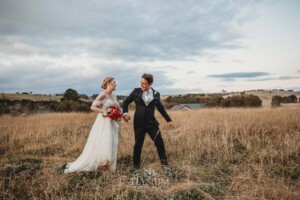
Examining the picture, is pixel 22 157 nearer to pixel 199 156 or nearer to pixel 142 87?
pixel 142 87

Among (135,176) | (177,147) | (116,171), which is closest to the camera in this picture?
(135,176)

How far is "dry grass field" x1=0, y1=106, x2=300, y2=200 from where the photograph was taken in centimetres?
433

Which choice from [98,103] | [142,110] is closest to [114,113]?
[98,103]

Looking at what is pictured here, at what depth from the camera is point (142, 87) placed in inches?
234

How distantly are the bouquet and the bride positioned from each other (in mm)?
68

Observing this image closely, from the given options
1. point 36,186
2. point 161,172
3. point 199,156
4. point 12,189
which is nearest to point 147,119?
point 161,172

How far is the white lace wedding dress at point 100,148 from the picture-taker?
5.57 meters

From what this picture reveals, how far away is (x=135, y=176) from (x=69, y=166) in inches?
63.0

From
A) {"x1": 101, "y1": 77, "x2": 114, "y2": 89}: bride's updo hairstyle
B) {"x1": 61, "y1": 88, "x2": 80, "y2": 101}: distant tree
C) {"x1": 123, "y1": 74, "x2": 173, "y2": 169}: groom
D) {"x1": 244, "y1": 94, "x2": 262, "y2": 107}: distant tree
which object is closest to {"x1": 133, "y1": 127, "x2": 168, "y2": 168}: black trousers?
{"x1": 123, "y1": 74, "x2": 173, "y2": 169}: groom

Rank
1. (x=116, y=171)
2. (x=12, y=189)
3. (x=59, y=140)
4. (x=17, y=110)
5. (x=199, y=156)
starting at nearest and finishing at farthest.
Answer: (x=12, y=189), (x=116, y=171), (x=199, y=156), (x=59, y=140), (x=17, y=110)

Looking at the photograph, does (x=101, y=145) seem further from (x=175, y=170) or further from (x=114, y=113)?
(x=175, y=170)

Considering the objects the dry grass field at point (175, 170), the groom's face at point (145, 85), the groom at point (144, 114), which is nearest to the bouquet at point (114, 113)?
the groom at point (144, 114)

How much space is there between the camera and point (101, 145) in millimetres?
5598

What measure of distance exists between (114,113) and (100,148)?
792mm
